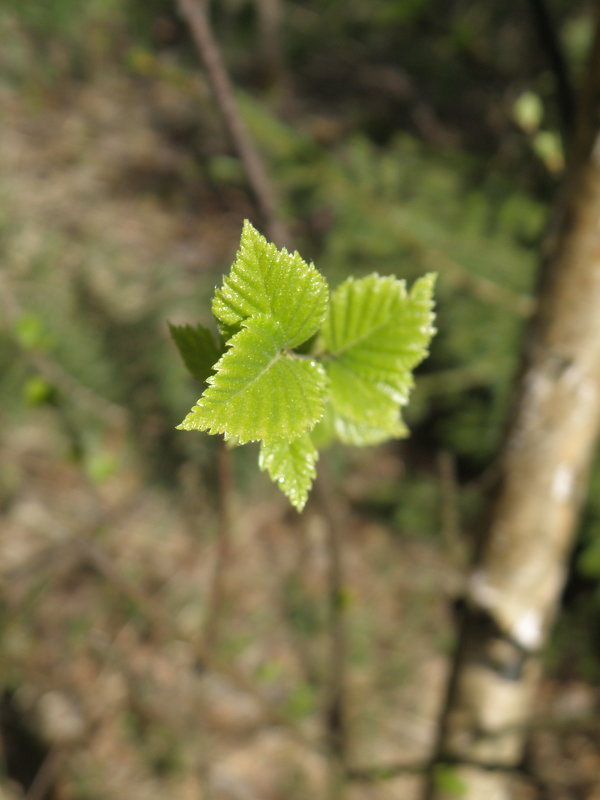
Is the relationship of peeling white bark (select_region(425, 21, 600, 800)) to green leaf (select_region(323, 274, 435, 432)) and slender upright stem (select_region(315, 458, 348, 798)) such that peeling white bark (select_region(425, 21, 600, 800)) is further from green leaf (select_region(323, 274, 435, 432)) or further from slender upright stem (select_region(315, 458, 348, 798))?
green leaf (select_region(323, 274, 435, 432))

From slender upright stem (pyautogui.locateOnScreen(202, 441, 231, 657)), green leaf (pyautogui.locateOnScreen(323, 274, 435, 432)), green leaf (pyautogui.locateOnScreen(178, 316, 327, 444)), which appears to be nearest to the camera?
green leaf (pyautogui.locateOnScreen(178, 316, 327, 444))

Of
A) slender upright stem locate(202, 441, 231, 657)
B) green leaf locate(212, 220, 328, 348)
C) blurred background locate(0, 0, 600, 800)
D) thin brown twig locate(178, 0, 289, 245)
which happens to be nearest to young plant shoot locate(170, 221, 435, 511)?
green leaf locate(212, 220, 328, 348)

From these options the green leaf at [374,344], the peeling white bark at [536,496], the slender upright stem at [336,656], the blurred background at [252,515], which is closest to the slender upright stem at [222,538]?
the blurred background at [252,515]

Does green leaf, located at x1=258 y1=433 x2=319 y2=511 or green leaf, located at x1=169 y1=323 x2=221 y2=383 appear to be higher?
green leaf, located at x1=169 y1=323 x2=221 y2=383

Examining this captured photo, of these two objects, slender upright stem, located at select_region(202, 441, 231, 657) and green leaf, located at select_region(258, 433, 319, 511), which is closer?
green leaf, located at select_region(258, 433, 319, 511)

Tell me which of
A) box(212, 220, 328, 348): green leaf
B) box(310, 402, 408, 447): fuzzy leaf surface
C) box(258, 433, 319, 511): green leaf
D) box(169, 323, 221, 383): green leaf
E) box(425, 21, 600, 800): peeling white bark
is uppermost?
box(425, 21, 600, 800): peeling white bark

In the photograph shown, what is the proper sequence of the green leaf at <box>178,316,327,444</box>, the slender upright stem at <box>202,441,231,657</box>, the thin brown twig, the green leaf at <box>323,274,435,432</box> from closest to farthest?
1. the green leaf at <box>178,316,327,444</box>
2. the green leaf at <box>323,274,435,432</box>
3. the thin brown twig
4. the slender upright stem at <box>202,441,231,657</box>

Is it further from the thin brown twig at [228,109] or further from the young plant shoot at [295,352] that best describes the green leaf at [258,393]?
the thin brown twig at [228,109]
